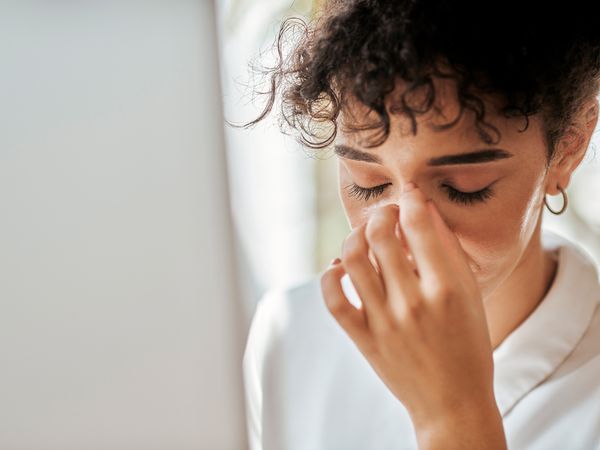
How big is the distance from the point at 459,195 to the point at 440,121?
0.09 m

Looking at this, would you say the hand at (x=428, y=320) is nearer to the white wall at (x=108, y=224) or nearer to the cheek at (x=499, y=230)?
the cheek at (x=499, y=230)

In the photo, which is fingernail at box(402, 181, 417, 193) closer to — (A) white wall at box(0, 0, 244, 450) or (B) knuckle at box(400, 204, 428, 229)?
(B) knuckle at box(400, 204, 428, 229)

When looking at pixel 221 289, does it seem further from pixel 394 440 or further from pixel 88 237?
pixel 394 440

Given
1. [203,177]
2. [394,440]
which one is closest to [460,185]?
[394,440]

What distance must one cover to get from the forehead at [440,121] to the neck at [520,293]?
A: 21cm

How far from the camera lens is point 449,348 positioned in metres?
0.62

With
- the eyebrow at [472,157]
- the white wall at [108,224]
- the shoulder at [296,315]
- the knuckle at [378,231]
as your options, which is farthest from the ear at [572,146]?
the white wall at [108,224]

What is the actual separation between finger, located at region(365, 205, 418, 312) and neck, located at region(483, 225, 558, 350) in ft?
0.82

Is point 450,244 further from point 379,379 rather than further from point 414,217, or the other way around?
point 379,379

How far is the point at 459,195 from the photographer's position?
0.69 m

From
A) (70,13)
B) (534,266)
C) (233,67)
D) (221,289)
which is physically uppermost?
(70,13)

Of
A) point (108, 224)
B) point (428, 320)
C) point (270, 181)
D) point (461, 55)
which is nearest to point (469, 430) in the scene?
point (428, 320)

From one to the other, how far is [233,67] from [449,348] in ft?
3.98

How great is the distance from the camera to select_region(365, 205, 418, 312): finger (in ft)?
2.06
